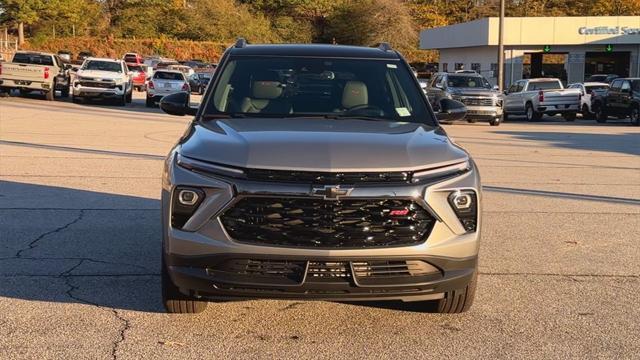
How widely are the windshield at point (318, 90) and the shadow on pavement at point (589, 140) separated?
39.9ft

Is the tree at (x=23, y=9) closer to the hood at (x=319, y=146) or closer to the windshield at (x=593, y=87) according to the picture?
the windshield at (x=593, y=87)

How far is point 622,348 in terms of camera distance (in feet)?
16.0

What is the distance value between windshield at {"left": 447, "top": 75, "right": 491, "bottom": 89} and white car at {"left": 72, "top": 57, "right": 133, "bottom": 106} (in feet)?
43.8

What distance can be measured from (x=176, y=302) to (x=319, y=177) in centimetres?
143

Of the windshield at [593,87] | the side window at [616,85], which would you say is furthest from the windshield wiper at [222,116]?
the windshield at [593,87]

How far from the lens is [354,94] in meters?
6.28

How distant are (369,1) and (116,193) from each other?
8209 cm

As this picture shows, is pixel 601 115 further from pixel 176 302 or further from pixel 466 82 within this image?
pixel 176 302

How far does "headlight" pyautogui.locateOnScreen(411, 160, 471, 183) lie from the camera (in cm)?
471

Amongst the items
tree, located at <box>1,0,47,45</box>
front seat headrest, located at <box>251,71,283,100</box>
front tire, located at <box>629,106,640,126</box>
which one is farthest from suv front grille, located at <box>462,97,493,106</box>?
tree, located at <box>1,0,47,45</box>

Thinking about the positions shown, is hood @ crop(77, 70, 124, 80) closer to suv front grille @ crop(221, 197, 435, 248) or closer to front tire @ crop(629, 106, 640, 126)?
front tire @ crop(629, 106, 640, 126)

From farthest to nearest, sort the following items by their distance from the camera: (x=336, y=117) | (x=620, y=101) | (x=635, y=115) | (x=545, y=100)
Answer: (x=545, y=100) → (x=620, y=101) → (x=635, y=115) → (x=336, y=117)

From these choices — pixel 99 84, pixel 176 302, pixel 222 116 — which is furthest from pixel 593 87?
pixel 176 302

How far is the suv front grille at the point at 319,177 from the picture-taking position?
4.59 m
